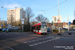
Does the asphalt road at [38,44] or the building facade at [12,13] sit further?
the building facade at [12,13]

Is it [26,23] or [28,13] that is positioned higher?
[28,13]

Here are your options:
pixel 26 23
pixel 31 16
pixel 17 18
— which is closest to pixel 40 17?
pixel 31 16

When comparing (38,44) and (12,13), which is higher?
(12,13)

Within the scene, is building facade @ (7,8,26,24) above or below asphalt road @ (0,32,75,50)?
above

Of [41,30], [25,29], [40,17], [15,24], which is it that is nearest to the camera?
[41,30]

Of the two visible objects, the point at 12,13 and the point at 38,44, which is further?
the point at 12,13

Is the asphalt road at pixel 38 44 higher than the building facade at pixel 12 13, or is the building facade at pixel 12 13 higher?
the building facade at pixel 12 13

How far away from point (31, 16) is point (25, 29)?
28.8ft

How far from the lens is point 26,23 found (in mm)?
50531

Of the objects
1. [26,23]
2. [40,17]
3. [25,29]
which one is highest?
[40,17]

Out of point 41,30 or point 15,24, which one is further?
point 15,24

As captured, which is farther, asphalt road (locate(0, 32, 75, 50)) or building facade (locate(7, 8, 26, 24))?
building facade (locate(7, 8, 26, 24))

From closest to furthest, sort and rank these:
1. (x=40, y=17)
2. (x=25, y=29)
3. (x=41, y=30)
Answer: (x=41, y=30), (x=25, y=29), (x=40, y=17)

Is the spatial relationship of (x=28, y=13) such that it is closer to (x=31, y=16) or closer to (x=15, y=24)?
(x=31, y=16)
